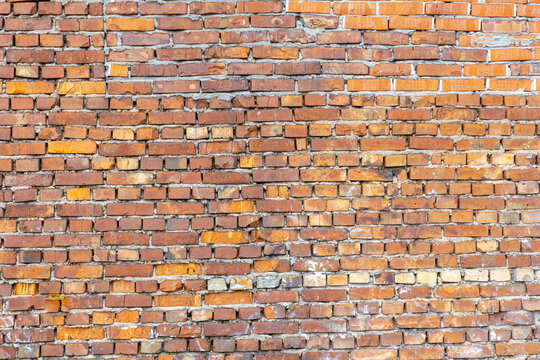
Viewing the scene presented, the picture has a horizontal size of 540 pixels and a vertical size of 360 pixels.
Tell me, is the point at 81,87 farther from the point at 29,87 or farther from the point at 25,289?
the point at 25,289

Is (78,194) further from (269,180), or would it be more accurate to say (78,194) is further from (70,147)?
(269,180)

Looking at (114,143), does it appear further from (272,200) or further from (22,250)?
(272,200)

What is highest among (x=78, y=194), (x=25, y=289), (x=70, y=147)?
(x=70, y=147)

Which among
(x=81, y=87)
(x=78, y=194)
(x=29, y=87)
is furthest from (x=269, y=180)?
(x=29, y=87)

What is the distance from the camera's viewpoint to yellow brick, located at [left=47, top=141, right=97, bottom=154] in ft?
6.82

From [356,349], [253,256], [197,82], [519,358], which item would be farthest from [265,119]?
[519,358]

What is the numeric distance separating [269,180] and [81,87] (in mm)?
1080

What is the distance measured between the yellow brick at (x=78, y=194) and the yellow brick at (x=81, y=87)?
499 mm

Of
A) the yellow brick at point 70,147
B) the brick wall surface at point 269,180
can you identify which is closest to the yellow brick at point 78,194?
the brick wall surface at point 269,180

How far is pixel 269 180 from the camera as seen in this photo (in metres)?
2.11

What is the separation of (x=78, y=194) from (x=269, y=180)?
979mm

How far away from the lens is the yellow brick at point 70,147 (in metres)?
2.08

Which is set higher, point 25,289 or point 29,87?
point 29,87

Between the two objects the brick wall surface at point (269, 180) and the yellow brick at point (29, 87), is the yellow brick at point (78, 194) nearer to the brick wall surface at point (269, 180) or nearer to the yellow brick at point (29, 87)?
the brick wall surface at point (269, 180)
